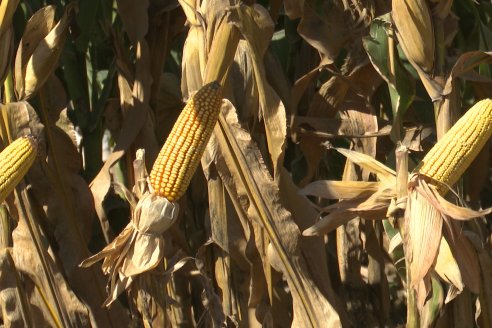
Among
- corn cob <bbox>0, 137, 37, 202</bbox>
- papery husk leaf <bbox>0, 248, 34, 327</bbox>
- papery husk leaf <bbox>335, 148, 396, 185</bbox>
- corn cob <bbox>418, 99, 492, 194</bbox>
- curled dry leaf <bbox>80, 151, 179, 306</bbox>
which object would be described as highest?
corn cob <bbox>0, 137, 37, 202</bbox>

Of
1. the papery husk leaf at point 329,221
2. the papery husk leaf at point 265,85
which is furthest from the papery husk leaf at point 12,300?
the papery husk leaf at point 329,221

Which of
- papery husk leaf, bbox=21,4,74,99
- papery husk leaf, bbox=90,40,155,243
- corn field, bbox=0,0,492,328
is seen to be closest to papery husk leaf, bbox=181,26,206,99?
corn field, bbox=0,0,492,328

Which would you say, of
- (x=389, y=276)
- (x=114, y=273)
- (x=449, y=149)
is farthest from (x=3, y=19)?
(x=389, y=276)

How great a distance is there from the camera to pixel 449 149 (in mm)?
2076

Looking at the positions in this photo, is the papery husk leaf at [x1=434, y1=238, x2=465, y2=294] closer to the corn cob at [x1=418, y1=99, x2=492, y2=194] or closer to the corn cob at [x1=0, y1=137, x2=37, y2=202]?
the corn cob at [x1=418, y1=99, x2=492, y2=194]

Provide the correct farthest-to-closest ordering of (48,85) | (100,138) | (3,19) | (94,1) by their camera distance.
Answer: (100,138) < (94,1) < (48,85) < (3,19)

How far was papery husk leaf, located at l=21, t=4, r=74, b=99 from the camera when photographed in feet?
8.95

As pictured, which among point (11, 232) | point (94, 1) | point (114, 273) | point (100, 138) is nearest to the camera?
point (114, 273)

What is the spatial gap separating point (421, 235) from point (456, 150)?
0.67 feet

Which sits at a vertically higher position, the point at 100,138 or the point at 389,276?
the point at 100,138

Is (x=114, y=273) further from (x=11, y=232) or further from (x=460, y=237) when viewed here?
(x=460, y=237)

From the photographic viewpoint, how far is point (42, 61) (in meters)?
2.73

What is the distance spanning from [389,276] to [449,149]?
6.89ft

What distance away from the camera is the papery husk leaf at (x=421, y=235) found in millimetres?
2006
